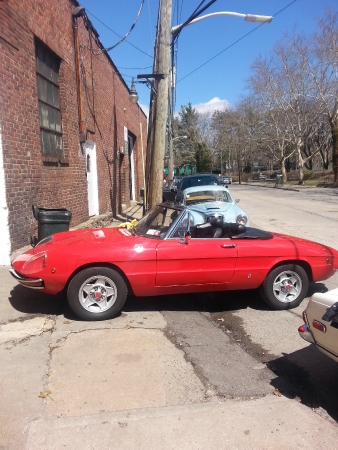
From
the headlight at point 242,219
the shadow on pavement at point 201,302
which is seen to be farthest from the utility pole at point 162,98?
the shadow on pavement at point 201,302

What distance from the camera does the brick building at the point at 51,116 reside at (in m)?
6.59

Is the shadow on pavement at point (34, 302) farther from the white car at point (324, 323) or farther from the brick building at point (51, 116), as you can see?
the white car at point (324, 323)

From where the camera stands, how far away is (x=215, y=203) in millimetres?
9984

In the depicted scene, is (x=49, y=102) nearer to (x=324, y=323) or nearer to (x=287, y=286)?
(x=287, y=286)

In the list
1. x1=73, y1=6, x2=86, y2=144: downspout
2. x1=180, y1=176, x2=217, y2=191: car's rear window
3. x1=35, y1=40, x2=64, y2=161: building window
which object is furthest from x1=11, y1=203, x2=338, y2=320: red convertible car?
x1=180, y1=176, x2=217, y2=191: car's rear window

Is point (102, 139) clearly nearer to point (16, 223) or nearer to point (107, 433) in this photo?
point (16, 223)

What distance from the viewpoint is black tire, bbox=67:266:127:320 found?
14.8ft

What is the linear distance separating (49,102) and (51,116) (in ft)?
0.99

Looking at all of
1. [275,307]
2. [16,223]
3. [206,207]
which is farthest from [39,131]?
[275,307]

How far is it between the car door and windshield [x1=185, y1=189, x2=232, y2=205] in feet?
18.3

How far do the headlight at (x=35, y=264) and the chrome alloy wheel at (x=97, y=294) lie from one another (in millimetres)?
516

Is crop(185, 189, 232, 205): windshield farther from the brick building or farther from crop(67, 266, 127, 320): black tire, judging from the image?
crop(67, 266, 127, 320): black tire

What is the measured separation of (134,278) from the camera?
4.67m

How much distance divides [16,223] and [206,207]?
458 cm
